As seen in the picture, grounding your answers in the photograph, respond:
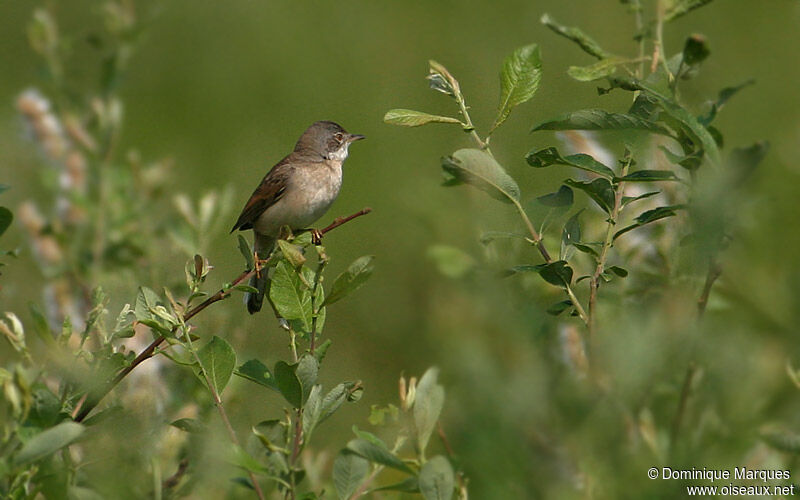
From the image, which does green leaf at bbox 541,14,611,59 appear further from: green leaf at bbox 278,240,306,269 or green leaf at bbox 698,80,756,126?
green leaf at bbox 278,240,306,269

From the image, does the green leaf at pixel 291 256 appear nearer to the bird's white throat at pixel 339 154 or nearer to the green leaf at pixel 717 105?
the green leaf at pixel 717 105

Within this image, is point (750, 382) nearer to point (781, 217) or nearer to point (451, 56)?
point (781, 217)

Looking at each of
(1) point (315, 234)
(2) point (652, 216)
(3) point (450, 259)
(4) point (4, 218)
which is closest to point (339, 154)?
(1) point (315, 234)

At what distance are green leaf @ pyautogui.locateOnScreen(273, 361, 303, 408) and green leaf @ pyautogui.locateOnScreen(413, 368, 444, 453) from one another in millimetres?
176

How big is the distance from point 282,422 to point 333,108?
21.3 feet

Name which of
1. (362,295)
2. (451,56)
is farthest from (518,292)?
(451,56)

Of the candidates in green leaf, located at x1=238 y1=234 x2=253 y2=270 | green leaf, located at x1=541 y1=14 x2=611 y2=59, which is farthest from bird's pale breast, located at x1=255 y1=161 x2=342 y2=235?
green leaf, located at x1=541 y1=14 x2=611 y2=59

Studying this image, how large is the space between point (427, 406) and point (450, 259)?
3.45 feet

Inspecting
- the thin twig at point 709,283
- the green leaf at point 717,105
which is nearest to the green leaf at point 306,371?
the thin twig at point 709,283

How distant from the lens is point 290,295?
67.8 inches

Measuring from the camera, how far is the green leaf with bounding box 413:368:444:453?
1.50 m

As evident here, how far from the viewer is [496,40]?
8484 millimetres

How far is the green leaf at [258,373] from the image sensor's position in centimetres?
166

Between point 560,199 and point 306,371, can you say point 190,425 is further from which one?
point 560,199
